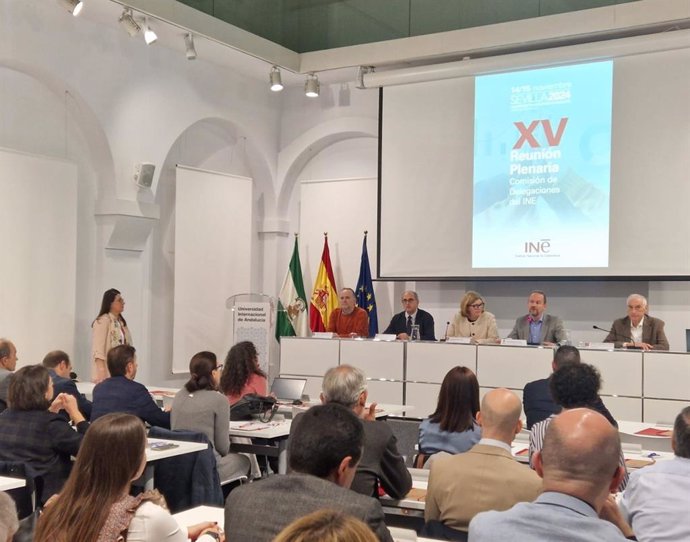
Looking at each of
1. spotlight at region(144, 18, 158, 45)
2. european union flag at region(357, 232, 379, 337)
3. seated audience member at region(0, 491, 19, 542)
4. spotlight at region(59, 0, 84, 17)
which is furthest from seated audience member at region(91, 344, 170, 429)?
european union flag at region(357, 232, 379, 337)

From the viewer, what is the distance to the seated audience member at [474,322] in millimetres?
8492

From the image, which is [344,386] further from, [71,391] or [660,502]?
[71,391]

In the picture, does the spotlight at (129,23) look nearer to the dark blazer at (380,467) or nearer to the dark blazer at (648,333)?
the dark blazer at (648,333)

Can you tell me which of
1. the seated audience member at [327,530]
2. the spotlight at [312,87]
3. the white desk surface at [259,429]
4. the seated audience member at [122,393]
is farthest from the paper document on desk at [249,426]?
the spotlight at [312,87]

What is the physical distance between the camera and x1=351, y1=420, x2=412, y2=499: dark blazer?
3.40 m

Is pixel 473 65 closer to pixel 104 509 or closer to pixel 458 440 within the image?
pixel 458 440

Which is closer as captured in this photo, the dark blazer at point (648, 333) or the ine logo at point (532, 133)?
the dark blazer at point (648, 333)

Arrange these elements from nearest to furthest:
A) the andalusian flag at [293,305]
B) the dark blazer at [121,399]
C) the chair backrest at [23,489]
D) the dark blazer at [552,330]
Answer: the chair backrest at [23,489], the dark blazer at [121,399], the dark blazer at [552,330], the andalusian flag at [293,305]

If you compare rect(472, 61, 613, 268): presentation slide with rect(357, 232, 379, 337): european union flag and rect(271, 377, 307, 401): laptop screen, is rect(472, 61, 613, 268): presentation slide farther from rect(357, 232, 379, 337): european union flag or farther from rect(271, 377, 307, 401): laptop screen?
rect(271, 377, 307, 401): laptop screen

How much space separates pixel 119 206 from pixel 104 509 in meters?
7.13

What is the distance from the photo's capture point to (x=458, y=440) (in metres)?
4.24

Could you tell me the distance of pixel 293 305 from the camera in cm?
1095

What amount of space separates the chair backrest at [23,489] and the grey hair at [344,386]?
1.53 metres

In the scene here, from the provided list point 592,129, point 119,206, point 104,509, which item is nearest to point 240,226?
point 119,206
